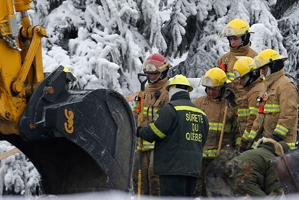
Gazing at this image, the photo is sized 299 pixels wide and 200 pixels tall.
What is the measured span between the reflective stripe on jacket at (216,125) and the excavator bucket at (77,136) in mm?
2272

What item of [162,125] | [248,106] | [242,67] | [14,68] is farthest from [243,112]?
[14,68]

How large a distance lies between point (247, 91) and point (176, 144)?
1875mm

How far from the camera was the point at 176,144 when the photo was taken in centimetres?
730

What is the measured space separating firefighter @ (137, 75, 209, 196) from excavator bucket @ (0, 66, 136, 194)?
2.26 ft

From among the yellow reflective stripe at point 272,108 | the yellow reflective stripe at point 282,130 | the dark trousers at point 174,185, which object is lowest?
the dark trousers at point 174,185

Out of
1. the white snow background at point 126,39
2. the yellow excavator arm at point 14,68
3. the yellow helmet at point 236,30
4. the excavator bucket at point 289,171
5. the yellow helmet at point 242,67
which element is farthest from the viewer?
the white snow background at point 126,39

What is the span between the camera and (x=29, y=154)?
676cm

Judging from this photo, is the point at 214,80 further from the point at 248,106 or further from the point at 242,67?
the point at 248,106

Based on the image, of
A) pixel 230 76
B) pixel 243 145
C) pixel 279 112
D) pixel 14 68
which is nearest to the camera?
pixel 14 68

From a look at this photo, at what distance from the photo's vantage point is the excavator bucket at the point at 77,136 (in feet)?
19.1

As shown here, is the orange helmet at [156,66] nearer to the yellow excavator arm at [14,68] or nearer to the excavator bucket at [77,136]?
the excavator bucket at [77,136]

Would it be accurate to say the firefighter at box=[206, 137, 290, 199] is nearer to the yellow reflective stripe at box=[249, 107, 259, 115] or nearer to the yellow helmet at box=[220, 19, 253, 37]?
the yellow reflective stripe at box=[249, 107, 259, 115]

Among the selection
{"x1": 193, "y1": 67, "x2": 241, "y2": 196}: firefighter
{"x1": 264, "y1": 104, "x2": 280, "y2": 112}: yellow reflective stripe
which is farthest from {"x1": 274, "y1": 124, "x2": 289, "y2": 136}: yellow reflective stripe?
{"x1": 193, "y1": 67, "x2": 241, "y2": 196}: firefighter

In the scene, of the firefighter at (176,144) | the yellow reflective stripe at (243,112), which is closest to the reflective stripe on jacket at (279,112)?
the yellow reflective stripe at (243,112)
